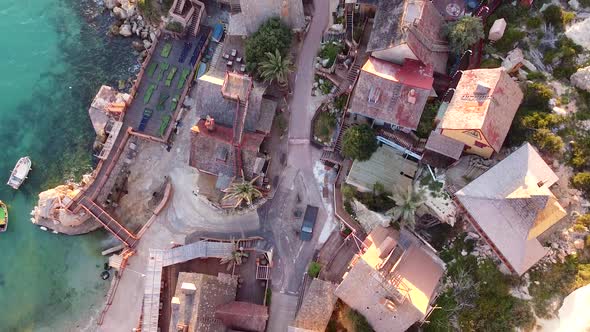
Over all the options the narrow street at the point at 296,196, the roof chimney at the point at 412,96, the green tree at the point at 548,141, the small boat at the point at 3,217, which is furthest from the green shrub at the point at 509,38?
the small boat at the point at 3,217

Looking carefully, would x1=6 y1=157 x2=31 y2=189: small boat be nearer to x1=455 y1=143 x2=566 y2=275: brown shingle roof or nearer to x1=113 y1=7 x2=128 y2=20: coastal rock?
x1=113 y1=7 x2=128 y2=20: coastal rock

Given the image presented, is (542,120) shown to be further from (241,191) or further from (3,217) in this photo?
(3,217)

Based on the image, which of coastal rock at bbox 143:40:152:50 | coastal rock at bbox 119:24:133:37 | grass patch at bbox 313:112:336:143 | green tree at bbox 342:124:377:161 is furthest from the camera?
coastal rock at bbox 119:24:133:37

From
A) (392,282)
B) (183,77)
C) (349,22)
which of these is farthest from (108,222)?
(349,22)

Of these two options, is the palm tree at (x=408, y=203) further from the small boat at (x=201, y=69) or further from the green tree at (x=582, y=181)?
the small boat at (x=201, y=69)

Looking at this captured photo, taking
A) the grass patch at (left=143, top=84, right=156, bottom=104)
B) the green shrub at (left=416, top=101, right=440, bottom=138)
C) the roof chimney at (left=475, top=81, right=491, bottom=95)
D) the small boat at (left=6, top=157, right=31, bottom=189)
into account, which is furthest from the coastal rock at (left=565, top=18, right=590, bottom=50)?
the small boat at (left=6, top=157, right=31, bottom=189)

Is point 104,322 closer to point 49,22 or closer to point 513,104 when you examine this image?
point 49,22
